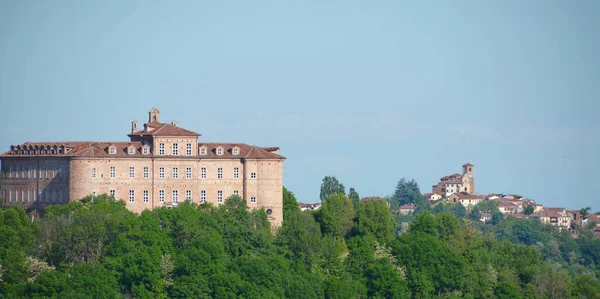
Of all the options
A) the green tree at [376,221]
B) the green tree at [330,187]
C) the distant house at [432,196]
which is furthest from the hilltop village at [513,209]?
the green tree at [376,221]

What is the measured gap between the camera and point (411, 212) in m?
176

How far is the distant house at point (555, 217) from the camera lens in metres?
175

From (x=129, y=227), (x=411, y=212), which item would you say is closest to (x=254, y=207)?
(x=129, y=227)

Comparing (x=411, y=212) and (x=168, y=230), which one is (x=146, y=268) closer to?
(x=168, y=230)

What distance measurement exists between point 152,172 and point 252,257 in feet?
30.7

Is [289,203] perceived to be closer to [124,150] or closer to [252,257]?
[252,257]

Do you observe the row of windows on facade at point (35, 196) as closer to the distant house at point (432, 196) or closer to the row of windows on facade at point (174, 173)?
the row of windows on facade at point (174, 173)

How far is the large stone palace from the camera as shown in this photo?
277 ft

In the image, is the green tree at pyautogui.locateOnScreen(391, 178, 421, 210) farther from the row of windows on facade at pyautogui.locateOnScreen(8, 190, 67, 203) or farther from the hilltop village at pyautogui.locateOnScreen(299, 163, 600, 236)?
the row of windows on facade at pyautogui.locateOnScreen(8, 190, 67, 203)

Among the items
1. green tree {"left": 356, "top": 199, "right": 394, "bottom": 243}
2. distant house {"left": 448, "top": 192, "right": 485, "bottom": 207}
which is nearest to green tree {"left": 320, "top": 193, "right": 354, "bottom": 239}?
green tree {"left": 356, "top": 199, "right": 394, "bottom": 243}

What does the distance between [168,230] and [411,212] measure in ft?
318

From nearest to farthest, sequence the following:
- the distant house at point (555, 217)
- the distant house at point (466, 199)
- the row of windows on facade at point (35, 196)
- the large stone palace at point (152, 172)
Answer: the large stone palace at point (152, 172)
the row of windows on facade at point (35, 196)
the distant house at point (555, 217)
the distant house at point (466, 199)

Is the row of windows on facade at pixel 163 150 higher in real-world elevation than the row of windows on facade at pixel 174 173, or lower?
higher

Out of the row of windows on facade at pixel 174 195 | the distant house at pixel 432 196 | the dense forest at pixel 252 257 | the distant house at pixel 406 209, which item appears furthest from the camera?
the distant house at pixel 432 196
